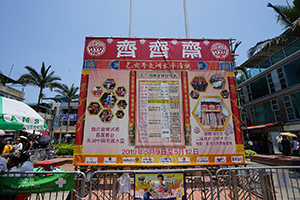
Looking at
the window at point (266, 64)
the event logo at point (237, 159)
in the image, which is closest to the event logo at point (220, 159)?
the event logo at point (237, 159)

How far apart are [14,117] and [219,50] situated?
683 cm

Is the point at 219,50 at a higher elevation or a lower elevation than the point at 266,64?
lower

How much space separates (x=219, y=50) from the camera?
580 centimetres

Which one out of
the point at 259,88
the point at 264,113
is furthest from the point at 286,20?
the point at 264,113

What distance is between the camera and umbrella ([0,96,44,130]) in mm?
4492

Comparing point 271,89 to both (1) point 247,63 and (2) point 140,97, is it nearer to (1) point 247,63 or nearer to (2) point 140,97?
(1) point 247,63

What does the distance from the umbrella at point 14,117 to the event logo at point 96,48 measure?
9.36 feet

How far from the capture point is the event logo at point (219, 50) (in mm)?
5758

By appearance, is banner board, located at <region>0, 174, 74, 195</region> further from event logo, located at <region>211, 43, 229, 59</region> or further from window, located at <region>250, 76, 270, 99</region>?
window, located at <region>250, 76, 270, 99</region>

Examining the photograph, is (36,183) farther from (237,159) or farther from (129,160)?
(237,159)

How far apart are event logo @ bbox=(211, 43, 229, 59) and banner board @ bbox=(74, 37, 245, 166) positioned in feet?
0.06

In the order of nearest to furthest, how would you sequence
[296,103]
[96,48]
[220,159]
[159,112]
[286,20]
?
1. [220,159]
2. [159,112]
3. [96,48]
4. [286,20]
5. [296,103]

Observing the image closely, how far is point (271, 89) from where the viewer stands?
1777 cm

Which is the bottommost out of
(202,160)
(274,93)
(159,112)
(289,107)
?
(202,160)
